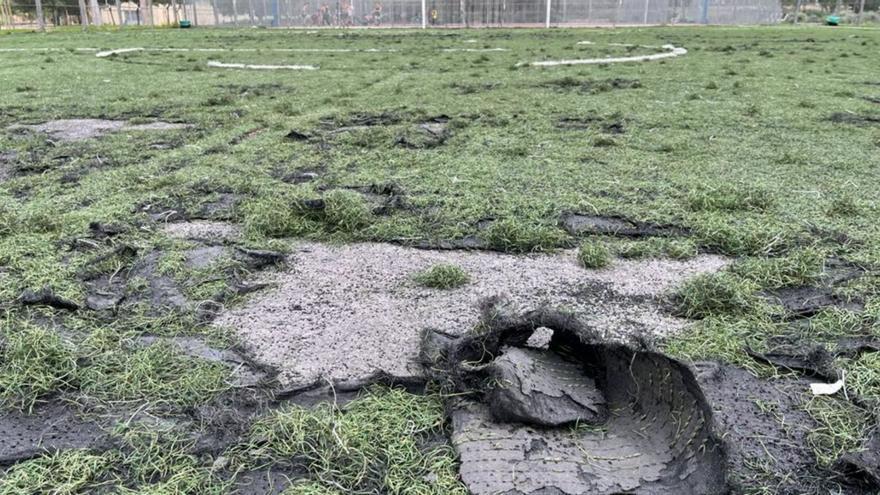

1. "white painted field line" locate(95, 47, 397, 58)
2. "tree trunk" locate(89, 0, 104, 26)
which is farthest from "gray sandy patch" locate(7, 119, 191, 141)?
"tree trunk" locate(89, 0, 104, 26)

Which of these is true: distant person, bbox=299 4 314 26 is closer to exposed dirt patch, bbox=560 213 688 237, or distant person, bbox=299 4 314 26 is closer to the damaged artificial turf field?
the damaged artificial turf field

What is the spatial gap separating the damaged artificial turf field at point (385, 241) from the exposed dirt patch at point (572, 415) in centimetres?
2

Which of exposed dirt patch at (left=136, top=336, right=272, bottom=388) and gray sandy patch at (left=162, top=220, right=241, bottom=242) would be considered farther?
gray sandy patch at (left=162, top=220, right=241, bottom=242)

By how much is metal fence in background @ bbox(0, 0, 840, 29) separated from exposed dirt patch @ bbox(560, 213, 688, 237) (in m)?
31.6

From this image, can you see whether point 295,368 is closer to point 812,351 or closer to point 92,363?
point 92,363

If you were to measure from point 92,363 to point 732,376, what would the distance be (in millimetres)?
1834

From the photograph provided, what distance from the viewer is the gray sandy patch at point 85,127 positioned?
539 cm

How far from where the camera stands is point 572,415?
1754 mm

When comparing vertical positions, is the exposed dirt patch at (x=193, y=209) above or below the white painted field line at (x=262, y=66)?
below

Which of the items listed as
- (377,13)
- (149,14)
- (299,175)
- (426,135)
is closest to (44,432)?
(299,175)

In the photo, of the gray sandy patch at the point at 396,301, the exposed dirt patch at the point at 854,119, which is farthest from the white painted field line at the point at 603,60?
the gray sandy patch at the point at 396,301

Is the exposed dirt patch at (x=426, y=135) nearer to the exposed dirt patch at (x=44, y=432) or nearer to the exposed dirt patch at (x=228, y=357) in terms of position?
the exposed dirt patch at (x=228, y=357)

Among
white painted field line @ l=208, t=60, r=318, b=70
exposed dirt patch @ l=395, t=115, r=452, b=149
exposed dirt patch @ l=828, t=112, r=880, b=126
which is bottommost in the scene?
exposed dirt patch @ l=395, t=115, r=452, b=149

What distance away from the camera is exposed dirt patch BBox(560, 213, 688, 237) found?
10.00 feet
